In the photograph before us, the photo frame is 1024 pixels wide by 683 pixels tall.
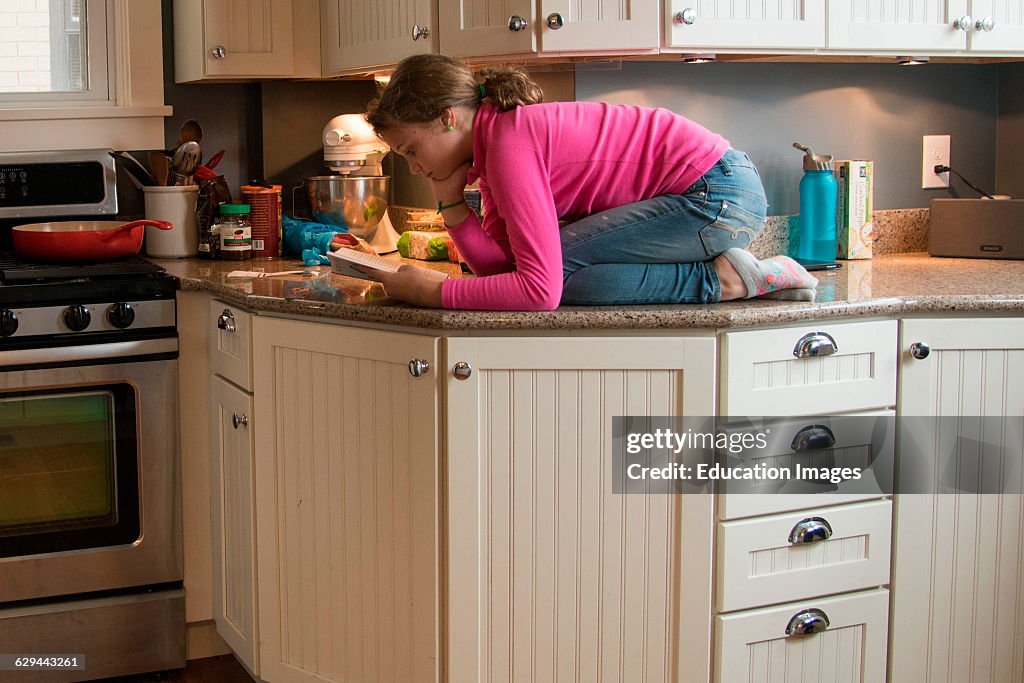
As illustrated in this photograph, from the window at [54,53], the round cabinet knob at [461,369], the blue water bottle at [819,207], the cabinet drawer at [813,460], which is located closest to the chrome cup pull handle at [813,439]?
the cabinet drawer at [813,460]

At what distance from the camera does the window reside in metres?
3.06

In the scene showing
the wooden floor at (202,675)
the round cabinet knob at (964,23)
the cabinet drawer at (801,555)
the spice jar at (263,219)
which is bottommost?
the wooden floor at (202,675)

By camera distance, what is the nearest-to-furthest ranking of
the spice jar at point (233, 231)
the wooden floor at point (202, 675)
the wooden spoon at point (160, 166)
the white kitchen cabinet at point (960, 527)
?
the white kitchen cabinet at point (960, 527)
the wooden floor at point (202, 675)
the spice jar at point (233, 231)
the wooden spoon at point (160, 166)

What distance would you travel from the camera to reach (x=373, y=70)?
9.22ft

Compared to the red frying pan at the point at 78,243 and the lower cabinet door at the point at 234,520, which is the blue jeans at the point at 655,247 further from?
the red frying pan at the point at 78,243

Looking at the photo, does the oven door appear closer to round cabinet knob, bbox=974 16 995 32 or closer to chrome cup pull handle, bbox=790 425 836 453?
chrome cup pull handle, bbox=790 425 836 453

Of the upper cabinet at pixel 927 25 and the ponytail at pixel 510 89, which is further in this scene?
the upper cabinet at pixel 927 25

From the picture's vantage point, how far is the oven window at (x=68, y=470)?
2.46 m

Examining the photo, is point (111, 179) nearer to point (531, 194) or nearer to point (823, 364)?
point (531, 194)

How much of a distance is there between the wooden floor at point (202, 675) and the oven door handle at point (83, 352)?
2.41ft

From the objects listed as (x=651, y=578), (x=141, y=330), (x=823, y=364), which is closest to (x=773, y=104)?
(x=823, y=364)

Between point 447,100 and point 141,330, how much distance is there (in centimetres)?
91

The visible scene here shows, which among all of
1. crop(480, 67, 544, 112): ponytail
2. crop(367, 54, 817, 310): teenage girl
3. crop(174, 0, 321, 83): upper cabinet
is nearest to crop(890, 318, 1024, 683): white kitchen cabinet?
crop(367, 54, 817, 310): teenage girl

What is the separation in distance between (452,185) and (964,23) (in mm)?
1217
